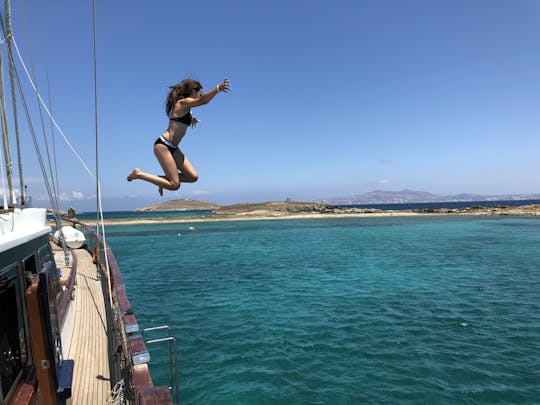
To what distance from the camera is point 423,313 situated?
15086mm

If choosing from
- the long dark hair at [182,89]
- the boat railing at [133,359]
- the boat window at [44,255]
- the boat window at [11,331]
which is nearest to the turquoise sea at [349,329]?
the boat railing at [133,359]

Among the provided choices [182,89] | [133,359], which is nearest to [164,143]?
[182,89]

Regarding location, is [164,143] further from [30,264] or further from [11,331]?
[11,331]

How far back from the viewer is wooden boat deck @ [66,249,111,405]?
6930 millimetres

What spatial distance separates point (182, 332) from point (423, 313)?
933 cm

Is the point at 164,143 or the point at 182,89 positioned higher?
the point at 182,89

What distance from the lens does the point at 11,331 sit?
4648 millimetres

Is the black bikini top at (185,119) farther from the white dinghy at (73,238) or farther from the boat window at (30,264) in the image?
the white dinghy at (73,238)

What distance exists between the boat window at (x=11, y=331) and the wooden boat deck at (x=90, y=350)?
217 cm

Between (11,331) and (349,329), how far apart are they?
11.0m

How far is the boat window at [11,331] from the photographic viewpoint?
14.2 ft

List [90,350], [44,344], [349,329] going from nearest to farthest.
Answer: [44,344], [90,350], [349,329]

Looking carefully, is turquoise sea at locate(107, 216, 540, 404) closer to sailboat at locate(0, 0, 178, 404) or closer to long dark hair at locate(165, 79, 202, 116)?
sailboat at locate(0, 0, 178, 404)

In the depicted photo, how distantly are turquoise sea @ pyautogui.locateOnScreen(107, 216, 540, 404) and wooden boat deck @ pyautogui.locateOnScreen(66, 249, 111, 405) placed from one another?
197 centimetres
